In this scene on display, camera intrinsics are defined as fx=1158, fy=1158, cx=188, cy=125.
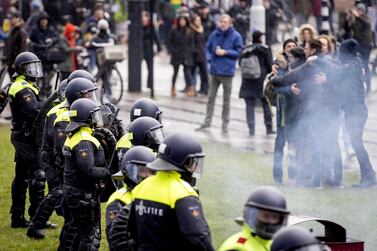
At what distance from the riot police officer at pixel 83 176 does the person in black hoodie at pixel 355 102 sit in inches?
216

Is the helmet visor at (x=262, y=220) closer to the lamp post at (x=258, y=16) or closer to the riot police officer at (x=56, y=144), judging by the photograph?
the riot police officer at (x=56, y=144)

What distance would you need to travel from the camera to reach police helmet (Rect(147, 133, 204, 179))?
7926mm

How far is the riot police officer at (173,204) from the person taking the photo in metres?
7.73

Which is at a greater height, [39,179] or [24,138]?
[24,138]

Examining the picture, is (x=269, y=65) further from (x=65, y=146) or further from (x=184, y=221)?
(x=184, y=221)

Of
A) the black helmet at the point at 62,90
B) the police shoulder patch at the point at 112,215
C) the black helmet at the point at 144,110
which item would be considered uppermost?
the black helmet at the point at 144,110

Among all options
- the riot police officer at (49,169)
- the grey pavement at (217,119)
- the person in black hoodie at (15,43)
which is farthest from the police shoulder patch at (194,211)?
the person in black hoodie at (15,43)

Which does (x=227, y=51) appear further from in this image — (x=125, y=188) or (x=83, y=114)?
(x=125, y=188)

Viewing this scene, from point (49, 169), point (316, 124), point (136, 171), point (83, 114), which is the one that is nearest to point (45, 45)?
Answer: point (316, 124)

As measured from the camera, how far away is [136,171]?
8.80 meters

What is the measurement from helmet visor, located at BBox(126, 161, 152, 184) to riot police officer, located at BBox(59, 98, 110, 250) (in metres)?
1.85

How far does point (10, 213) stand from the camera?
552 inches

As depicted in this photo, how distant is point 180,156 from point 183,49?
17.2 m

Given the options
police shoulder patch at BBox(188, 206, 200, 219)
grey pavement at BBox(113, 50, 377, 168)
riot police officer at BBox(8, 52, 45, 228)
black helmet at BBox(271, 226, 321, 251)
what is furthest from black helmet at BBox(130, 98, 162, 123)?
grey pavement at BBox(113, 50, 377, 168)
